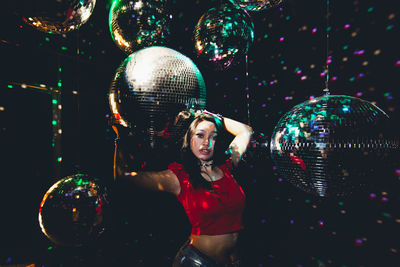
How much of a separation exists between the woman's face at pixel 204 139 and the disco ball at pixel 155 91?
0.32 m

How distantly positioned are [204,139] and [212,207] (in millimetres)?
432

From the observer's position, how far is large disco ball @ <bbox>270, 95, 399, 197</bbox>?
719 millimetres

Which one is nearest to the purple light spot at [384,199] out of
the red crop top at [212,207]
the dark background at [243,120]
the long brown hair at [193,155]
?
the dark background at [243,120]

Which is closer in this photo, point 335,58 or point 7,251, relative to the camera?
point 335,58

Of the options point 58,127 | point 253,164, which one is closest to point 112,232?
point 58,127

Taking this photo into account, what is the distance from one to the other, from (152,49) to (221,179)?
0.95 metres

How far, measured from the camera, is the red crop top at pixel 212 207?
4.43ft

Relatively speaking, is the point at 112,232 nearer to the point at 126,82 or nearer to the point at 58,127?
the point at 58,127

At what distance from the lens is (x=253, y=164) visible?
2.12 meters

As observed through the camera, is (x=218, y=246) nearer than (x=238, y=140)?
Yes

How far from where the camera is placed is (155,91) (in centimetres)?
98

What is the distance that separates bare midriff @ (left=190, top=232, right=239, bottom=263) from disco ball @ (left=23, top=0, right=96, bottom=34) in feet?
4.52

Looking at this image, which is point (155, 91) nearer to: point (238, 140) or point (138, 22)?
point (138, 22)

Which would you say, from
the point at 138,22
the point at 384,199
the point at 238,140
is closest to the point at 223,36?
the point at 138,22
